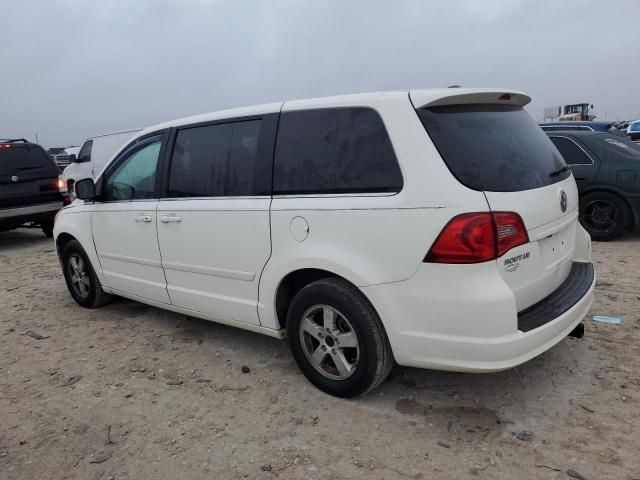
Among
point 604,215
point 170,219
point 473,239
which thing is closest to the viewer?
point 473,239

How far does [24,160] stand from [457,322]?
9206 mm

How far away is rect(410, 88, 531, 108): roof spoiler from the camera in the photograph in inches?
107

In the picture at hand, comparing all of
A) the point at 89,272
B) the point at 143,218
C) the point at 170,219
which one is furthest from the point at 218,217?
the point at 89,272

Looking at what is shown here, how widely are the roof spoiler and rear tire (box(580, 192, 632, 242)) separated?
15.5 feet

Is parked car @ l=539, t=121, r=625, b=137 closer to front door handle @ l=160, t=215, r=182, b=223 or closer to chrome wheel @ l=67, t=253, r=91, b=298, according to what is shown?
front door handle @ l=160, t=215, r=182, b=223

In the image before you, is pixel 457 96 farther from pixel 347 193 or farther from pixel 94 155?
pixel 94 155

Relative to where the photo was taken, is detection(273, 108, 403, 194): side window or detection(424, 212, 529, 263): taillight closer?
detection(424, 212, 529, 263): taillight

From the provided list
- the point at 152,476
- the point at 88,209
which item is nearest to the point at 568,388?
the point at 152,476

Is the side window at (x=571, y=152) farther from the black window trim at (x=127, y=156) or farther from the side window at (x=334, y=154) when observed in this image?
the black window trim at (x=127, y=156)

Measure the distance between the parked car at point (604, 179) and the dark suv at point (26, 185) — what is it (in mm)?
8441

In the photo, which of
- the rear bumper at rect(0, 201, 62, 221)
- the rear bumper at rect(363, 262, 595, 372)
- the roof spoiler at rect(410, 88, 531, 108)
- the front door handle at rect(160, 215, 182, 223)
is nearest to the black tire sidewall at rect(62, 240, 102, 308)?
the front door handle at rect(160, 215, 182, 223)

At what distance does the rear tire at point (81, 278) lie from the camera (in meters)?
Answer: 5.02

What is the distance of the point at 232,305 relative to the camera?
3559 mm

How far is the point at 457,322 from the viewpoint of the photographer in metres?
2.55
